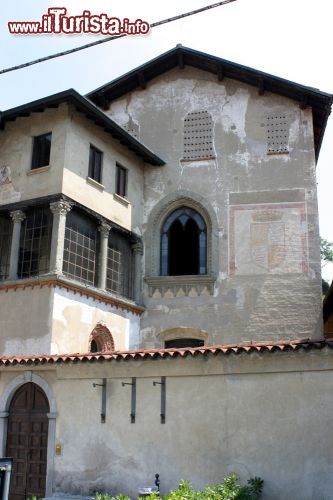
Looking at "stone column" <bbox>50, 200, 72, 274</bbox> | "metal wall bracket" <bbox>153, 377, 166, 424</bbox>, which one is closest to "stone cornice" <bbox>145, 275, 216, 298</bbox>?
"stone column" <bbox>50, 200, 72, 274</bbox>

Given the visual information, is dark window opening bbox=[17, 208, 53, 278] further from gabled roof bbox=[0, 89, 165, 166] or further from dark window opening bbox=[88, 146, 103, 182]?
gabled roof bbox=[0, 89, 165, 166]

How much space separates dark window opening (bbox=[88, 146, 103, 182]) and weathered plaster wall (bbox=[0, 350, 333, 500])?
25.5 feet

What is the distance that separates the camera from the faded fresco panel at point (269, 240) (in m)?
19.3

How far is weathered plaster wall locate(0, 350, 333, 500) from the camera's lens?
1066 centimetres

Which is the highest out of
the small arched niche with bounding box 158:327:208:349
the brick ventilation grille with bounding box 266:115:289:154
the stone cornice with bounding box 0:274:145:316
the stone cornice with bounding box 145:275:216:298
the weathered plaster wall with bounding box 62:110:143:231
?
the brick ventilation grille with bounding box 266:115:289:154

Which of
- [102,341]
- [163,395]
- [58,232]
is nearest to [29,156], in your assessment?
[58,232]


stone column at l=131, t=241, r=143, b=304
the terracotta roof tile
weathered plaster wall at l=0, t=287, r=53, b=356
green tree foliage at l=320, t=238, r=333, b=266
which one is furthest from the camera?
green tree foliage at l=320, t=238, r=333, b=266

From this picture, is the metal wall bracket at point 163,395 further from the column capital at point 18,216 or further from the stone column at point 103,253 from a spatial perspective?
the column capital at point 18,216

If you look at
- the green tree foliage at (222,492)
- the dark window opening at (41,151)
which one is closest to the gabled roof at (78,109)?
the dark window opening at (41,151)

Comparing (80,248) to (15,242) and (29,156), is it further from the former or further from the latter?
(29,156)

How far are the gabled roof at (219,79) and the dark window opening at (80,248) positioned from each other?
260 inches

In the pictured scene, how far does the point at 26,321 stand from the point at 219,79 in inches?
452

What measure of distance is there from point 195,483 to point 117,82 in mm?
15497

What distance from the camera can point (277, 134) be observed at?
20.8m
